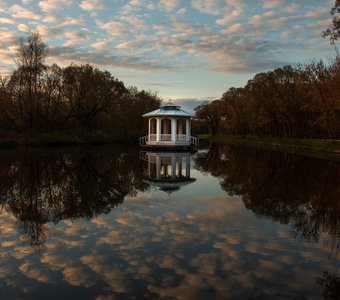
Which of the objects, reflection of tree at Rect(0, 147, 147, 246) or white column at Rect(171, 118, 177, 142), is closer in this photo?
reflection of tree at Rect(0, 147, 147, 246)

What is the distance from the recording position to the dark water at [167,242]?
4930 mm

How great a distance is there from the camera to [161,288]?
191 inches

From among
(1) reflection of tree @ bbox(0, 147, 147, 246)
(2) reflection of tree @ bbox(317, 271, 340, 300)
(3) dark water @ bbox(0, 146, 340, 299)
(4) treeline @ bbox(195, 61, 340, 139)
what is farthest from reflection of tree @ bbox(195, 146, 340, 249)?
(4) treeline @ bbox(195, 61, 340, 139)

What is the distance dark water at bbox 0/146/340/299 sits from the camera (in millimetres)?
4930

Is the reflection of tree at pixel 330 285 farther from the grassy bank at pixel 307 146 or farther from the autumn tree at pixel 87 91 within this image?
the autumn tree at pixel 87 91

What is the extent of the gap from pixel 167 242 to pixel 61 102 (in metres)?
45.3

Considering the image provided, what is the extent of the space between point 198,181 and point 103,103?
3745cm

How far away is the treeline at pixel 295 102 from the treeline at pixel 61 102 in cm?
1788

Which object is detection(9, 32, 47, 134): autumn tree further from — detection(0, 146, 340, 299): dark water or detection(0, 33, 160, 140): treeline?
detection(0, 146, 340, 299): dark water

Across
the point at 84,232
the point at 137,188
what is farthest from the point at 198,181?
the point at 84,232

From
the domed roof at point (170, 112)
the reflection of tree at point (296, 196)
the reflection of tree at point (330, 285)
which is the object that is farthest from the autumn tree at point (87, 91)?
the reflection of tree at point (330, 285)

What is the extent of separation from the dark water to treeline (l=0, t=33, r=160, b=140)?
3232 centimetres

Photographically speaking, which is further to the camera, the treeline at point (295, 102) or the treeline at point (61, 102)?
the treeline at point (61, 102)

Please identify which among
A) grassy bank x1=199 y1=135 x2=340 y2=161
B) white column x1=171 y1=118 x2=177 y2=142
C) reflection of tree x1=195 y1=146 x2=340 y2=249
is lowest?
reflection of tree x1=195 y1=146 x2=340 y2=249
